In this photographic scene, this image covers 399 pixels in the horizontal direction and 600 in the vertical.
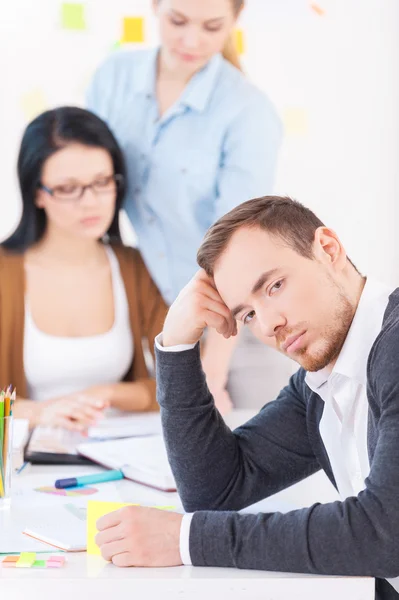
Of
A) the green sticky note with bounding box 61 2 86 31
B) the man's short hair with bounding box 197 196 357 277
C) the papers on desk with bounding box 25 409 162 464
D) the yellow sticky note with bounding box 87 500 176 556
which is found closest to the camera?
the yellow sticky note with bounding box 87 500 176 556

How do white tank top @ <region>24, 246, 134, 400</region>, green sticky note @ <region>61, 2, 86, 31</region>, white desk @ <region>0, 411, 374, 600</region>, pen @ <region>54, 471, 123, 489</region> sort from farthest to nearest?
green sticky note @ <region>61, 2, 86, 31</region> → white tank top @ <region>24, 246, 134, 400</region> → pen @ <region>54, 471, 123, 489</region> → white desk @ <region>0, 411, 374, 600</region>

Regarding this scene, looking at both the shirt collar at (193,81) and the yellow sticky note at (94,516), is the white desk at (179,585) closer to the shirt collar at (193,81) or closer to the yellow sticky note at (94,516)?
the yellow sticky note at (94,516)

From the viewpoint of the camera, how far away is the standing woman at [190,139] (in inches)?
99.3

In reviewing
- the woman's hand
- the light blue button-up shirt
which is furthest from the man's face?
the light blue button-up shirt

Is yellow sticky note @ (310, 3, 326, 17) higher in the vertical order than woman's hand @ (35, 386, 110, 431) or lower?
higher

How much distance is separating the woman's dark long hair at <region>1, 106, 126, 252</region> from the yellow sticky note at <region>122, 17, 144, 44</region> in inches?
10.7

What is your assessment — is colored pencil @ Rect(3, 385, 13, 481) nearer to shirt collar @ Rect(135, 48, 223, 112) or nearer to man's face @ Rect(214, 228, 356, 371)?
man's face @ Rect(214, 228, 356, 371)

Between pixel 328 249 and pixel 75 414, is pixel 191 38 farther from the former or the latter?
pixel 328 249

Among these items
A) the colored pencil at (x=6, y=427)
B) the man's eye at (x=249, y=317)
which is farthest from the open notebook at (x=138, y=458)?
the man's eye at (x=249, y=317)

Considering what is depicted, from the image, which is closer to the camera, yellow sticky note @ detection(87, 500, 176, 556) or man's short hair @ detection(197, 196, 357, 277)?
yellow sticky note @ detection(87, 500, 176, 556)

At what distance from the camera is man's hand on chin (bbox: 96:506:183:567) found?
0.99 m

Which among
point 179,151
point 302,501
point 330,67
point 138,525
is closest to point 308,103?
point 330,67

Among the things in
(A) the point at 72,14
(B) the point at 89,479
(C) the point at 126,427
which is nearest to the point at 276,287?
(B) the point at 89,479

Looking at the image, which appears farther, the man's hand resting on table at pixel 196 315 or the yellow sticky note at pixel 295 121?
the yellow sticky note at pixel 295 121
